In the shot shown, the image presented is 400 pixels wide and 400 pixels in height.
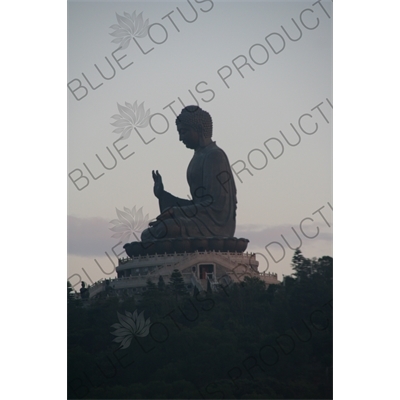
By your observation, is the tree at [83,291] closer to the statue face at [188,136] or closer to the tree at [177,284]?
the tree at [177,284]

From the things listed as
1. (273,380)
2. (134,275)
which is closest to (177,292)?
(134,275)

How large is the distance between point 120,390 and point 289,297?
247cm

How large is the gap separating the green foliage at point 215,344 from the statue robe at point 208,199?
100 centimetres

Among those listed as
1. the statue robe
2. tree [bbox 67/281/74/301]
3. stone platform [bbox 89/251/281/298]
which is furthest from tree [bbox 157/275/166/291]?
tree [bbox 67/281/74/301]

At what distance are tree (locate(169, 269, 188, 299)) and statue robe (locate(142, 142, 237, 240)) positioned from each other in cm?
78

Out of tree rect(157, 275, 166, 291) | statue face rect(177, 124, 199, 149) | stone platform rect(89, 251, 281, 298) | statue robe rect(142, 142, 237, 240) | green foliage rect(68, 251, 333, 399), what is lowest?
green foliage rect(68, 251, 333, 399)

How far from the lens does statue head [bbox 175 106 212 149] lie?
12.8m

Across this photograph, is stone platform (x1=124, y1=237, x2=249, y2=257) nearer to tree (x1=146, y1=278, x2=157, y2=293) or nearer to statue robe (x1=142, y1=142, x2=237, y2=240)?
statue robe (x1=142, y1=142, x2=237, y2=240)

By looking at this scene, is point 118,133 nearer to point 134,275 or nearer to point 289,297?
point 134,275

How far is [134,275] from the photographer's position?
1259cm

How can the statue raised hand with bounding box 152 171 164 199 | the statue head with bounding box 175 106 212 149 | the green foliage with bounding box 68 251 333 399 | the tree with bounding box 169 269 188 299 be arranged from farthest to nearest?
the statue head with bounding box 175 106 212 149, the statue raised hand with bounding box 152 171 164 199, the tree with bounding box 169 269 188 299, the green foliage with bounding box 68 251 333 399

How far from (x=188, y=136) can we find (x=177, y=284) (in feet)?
7.32

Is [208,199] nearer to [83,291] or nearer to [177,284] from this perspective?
[177,284]

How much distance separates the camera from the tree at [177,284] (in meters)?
11.9
